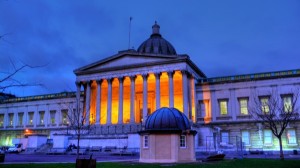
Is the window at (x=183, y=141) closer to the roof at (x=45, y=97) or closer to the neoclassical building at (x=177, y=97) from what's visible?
the neoclassical building at (x=177, y=97)

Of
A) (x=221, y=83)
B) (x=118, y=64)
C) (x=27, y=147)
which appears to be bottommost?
(x=27, y=147)

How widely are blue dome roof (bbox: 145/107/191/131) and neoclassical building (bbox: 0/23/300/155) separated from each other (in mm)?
19331

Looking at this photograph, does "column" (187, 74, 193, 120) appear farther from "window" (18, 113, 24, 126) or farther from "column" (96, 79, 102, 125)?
"window" (18, 113, 24, 126)

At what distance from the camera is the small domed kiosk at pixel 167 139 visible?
27.3 meters

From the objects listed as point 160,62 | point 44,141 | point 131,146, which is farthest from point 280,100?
point 44,141

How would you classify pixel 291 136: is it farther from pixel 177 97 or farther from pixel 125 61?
pixel 125 61

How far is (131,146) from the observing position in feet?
154

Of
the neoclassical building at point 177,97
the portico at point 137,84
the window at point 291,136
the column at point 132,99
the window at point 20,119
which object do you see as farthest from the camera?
the window at point 20,119

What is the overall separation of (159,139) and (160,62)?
3104 cm

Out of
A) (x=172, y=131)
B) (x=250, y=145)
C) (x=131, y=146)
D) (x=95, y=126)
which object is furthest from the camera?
(x=95, y=126)

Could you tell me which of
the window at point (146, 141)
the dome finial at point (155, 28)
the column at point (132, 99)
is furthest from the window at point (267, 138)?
the dome finial at point (155, 28)

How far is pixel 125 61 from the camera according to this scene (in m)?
61.1

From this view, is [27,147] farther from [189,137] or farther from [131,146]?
[189,137]

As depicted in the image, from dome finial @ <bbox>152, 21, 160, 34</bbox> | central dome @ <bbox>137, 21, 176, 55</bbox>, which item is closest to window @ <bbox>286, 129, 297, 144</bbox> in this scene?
central dome @ <bbox>137, 21, 176, 55</bbox>
